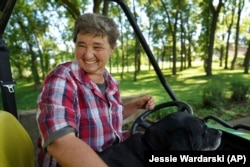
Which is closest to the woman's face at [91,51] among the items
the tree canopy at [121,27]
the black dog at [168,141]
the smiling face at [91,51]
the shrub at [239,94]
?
the smiling face at [91,51]

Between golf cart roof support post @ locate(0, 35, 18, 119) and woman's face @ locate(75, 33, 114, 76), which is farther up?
woman's face @ locate(75, 33, 114, 76)

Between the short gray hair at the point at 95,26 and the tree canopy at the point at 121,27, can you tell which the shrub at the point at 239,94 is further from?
the short gray hair at the point at 95,26

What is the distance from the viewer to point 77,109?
1.48 metres

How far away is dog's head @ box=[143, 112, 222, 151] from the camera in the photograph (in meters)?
1.41

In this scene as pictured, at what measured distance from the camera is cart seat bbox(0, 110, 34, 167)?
1463 mm

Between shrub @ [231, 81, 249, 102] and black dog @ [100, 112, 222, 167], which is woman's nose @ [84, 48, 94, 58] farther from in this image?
shrub @ [231, 81, 249, 102]

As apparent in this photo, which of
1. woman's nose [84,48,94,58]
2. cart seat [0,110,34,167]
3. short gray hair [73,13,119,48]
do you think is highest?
short gray hair [73,13,119,48]

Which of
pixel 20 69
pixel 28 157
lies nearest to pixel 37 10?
pixel 20 69

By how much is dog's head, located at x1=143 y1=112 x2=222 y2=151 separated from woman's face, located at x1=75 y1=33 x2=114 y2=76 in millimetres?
426

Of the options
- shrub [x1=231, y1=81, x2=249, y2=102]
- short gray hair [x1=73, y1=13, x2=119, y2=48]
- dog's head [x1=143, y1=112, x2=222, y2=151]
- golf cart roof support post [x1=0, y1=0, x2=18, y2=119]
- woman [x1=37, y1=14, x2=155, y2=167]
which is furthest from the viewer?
shrub [x1=231, y1=81, x2=249, y2=102]

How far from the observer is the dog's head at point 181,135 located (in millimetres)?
1413

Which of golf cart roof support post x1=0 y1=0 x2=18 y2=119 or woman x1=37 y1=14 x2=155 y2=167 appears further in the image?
golf cart roof support post x1=0 y1=0 x2=18 y2=119

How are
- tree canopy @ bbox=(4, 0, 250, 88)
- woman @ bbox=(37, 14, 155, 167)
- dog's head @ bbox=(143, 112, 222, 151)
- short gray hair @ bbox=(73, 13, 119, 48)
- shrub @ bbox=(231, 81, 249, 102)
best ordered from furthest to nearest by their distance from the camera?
tree canopy @ bbox=(4, 0, 250, 88)
shrub @ bbox=(231, 81, 249, 102)
short gray hair @ bbox=(73, 13, 119, 48)
dog's head @ bbox=(143, 112, 222, 151)
woman @ bbox=(37, 14, 155, 167)

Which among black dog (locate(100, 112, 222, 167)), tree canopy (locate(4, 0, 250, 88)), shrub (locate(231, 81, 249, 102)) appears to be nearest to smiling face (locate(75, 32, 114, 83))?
black dog (locate(100, 112, 222, 167))
